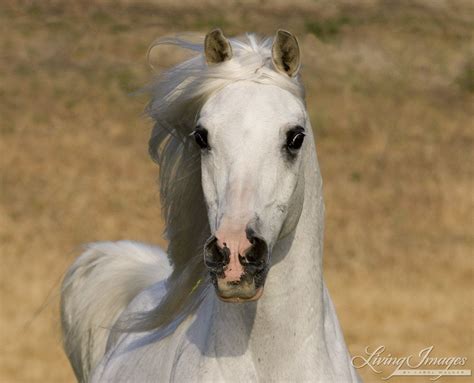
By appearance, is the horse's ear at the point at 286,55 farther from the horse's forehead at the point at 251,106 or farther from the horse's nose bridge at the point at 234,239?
the horse's nose bridge at the point at 234,239

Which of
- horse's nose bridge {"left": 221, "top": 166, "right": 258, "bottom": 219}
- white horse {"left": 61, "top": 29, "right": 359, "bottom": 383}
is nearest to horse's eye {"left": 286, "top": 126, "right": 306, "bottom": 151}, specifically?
white horse {"left": 61, "top": 29, "right": 359, "bottom": 383}

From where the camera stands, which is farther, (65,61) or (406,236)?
(65,61)

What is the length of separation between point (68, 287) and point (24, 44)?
1956 centimetres

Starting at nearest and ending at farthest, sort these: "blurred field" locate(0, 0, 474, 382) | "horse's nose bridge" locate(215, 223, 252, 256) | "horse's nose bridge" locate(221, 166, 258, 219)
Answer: "horse's nose bridge" locate(215, 223, 252, 256), "horse's nose bridge" locate(221, 166, 258, 219), "blurred field" locate(0, 0, 474, 382)

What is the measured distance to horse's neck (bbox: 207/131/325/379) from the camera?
4.30 metres

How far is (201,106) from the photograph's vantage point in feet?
14.5

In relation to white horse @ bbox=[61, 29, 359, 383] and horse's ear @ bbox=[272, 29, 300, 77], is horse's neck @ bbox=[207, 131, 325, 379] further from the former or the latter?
horse's ear @ bbox=[272, 29, 300, 77]

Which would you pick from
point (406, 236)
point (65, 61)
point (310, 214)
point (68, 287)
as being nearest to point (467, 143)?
point (406, 236)

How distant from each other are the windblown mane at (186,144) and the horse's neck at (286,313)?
1.32ft

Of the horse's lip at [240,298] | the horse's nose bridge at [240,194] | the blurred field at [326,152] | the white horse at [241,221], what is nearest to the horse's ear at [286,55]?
the white horse at [241,221]

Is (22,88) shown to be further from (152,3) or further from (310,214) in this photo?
(310,214)

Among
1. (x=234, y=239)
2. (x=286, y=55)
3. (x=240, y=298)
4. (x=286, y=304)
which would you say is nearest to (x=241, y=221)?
(x=234, y=239)

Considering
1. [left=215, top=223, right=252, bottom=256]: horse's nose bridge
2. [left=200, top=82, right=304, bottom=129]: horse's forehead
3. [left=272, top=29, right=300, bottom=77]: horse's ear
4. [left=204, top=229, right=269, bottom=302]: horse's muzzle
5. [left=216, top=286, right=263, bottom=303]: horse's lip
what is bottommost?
[left=216, top=286, right=263, bottom=303]: horse's lip

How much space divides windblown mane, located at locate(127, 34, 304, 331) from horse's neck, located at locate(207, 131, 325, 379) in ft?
1.32
